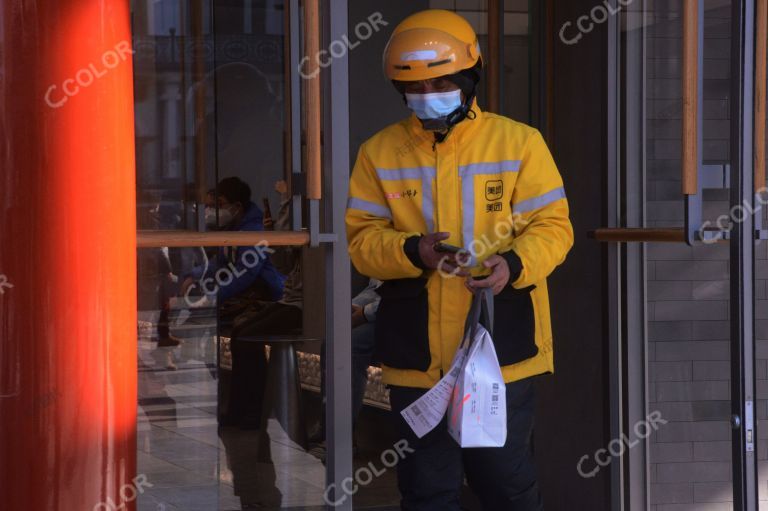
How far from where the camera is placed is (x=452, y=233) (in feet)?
9.87

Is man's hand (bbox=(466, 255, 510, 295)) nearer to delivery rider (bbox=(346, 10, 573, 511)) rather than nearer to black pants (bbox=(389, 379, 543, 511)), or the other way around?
delivery rider (bbox=(346, 10, 573, 511))

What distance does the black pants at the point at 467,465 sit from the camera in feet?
9.92

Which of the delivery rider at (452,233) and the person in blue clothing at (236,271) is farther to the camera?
the person in blue clothing at (236,271)

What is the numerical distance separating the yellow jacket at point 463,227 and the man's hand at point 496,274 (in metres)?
0.11

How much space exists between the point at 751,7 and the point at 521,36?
2.32 meters

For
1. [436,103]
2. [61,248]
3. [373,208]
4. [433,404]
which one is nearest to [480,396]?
[433,404]

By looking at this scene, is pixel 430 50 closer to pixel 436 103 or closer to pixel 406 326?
pixel 436 103

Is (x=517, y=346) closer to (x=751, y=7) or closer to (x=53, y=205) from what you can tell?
(x=751, y=7)

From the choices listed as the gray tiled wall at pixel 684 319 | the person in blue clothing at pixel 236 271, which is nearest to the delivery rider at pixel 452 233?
the gray tiled wall at pixel 684 319

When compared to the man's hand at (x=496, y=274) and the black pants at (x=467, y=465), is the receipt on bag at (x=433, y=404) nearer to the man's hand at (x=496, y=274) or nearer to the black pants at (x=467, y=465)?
the black pants at (x=467, y=465)

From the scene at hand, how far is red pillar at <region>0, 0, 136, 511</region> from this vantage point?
90 centimetres

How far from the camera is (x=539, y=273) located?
9.64 feet

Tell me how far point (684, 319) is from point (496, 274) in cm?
128

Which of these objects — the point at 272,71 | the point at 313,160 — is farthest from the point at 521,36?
the point at 313,160
